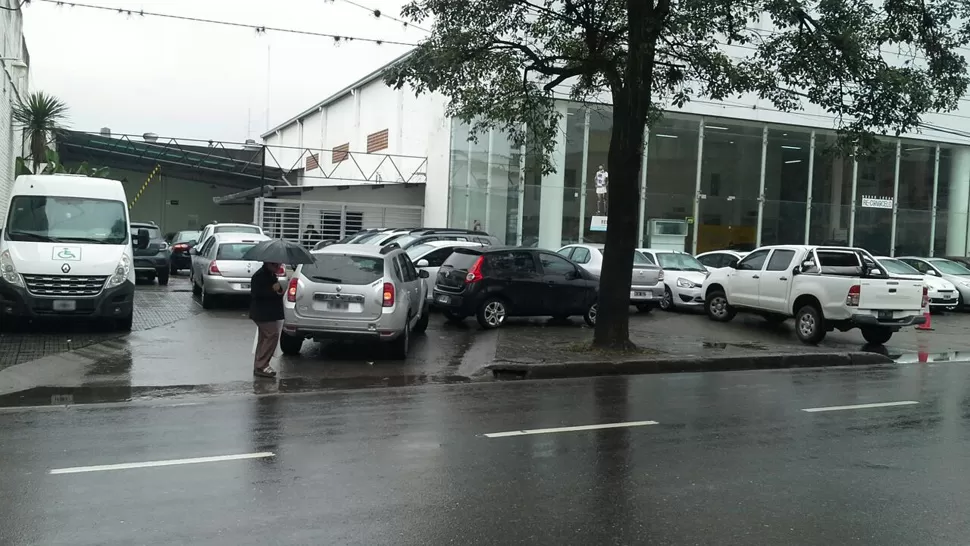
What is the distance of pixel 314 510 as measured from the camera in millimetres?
5660

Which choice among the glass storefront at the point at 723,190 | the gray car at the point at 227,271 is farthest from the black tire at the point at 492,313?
the glass storefront at the point at 723,190

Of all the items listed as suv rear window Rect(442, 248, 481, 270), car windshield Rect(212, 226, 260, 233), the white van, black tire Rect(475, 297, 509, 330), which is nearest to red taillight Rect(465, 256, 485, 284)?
suv rear window Rect(442, 248, 481, 270)

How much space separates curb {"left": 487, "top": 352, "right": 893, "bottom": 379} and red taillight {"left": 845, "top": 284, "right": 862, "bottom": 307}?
44.4 inches

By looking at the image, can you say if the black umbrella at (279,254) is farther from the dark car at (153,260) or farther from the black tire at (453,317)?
the dark car at (153,260)

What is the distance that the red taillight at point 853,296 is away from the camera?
15.9 m

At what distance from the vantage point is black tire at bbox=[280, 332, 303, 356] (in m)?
13.0

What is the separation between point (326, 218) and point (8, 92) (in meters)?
12.3

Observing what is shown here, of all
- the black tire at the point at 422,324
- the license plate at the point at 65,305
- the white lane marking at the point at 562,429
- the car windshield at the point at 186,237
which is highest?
the car windshield at the point at 186,237

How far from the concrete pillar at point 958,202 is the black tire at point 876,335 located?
22517 mm

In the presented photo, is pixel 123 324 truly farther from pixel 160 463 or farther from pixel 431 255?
pixel 160 463

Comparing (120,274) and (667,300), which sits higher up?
(120,274)

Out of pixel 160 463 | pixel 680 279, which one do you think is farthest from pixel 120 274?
pixel 680 279

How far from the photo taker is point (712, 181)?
31922 millimetres

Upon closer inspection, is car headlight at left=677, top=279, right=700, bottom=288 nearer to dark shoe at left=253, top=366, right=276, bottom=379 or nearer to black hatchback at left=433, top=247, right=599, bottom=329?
black hatchback at left=433, top=247, right=599, bottom=329
